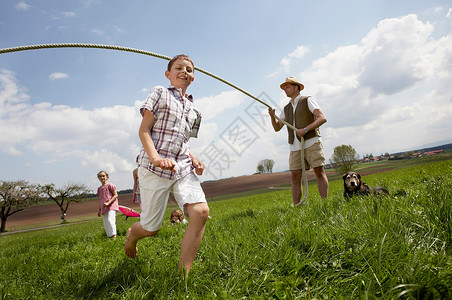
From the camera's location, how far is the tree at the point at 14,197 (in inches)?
Answer: 1752

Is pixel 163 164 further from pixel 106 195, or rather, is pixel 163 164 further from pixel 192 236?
pixel 106 195

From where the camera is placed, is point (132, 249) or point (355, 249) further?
point (132, 249)

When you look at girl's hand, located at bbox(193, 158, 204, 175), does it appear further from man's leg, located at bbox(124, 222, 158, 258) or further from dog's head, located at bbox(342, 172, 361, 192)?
dog's head, located at bbox(342, 172, 361, 192)

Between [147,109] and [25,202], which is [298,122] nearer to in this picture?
[147,109]

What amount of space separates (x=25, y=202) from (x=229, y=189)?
3897 cm

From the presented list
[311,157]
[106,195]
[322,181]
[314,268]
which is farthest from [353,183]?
[106,195]

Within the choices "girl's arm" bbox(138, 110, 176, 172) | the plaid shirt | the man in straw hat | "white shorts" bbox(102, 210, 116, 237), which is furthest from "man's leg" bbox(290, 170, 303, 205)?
"white shorts" bbox(102, 210, 116, 237)

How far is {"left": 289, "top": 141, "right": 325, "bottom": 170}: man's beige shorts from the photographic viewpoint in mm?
4545

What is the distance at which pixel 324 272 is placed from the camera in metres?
1.77

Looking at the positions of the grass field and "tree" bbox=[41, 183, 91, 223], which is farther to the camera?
"tree" bbox=[41, 183, 91, 223]

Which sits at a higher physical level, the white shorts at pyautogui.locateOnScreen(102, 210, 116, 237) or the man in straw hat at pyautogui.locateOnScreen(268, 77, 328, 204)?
the man in straw hat at pyautogui.locateOnScreen(268, 77, 328, 204)

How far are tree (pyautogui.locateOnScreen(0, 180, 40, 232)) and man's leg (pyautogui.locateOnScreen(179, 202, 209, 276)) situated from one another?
5704 cm

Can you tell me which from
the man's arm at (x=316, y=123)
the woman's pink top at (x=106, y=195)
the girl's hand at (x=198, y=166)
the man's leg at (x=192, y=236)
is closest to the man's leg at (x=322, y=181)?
the man's arm at (x=316, y=123)

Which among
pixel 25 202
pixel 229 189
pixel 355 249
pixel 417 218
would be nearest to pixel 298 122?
pixel 417 218
